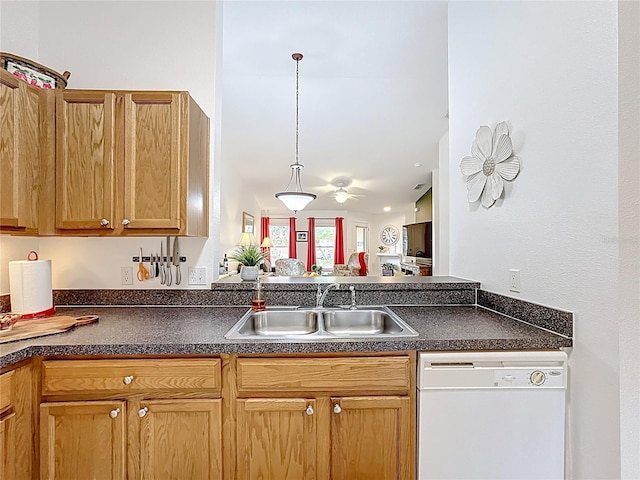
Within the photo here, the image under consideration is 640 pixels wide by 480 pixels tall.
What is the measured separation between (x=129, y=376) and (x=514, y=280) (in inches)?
68.7

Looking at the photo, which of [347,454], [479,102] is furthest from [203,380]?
[479,102]

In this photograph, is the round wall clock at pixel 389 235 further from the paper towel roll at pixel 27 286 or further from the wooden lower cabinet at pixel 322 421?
the paper towel roll at pixel 27 286

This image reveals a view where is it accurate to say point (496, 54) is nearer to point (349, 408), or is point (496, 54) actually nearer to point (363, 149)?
point (349, 408)

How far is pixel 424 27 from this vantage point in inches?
107

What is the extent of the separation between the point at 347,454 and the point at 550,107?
1.62 metres

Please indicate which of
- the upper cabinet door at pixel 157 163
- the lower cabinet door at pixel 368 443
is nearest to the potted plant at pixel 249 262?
the upper cabinet door at pixel 157 163

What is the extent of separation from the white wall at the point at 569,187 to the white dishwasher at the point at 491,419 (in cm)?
9

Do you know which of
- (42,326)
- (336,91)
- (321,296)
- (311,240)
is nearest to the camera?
(42,326)

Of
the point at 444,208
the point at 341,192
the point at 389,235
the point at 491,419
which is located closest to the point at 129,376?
the point at 491,419

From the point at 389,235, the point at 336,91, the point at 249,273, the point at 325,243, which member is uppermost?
the point at 336,91

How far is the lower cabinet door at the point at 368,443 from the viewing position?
1.34m

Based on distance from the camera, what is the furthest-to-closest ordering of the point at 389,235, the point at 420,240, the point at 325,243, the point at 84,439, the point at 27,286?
the point at 389,235 → the point at 325,243 → the point at 420,240 → the point at 27,286 → the point at 84,439

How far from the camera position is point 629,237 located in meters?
0.71

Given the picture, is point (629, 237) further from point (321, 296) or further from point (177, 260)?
point (177, 260)
